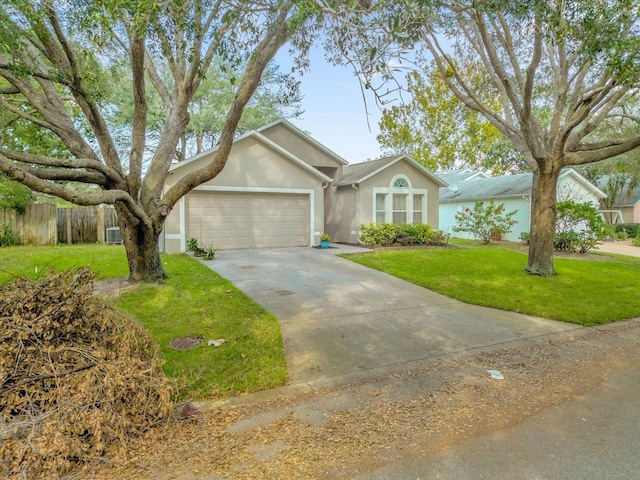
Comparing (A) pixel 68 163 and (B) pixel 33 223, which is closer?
(A) pixel 68 163

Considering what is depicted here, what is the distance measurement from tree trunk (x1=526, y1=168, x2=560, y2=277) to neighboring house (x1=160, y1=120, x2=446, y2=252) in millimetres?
7595

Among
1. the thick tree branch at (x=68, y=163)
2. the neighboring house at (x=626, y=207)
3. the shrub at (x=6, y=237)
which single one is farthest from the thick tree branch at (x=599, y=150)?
the neighboring house at (x=626, y=207)

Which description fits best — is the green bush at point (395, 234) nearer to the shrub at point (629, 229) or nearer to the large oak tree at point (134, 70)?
the large oak tree at point (134, 70)

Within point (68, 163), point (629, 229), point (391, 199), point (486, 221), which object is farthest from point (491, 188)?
point (68, 163)

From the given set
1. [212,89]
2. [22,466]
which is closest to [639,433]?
[22,466]

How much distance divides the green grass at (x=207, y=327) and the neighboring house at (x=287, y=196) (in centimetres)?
426

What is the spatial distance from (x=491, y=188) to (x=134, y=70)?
21177mm

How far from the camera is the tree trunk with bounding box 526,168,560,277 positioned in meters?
9.74

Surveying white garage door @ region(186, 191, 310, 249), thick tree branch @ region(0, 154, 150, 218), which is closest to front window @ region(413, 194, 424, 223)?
white garage door @ region(186, 191, 310, 249)

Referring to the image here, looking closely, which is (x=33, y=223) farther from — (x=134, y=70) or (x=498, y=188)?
(x=498, y=188)

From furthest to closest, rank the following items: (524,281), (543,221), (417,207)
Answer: (417,207) → (543,221) → (524,281)

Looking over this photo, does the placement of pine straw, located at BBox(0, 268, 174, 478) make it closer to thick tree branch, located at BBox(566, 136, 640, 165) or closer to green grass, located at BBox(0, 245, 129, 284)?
green grass, located at BBox(0, 245, 129, 284)

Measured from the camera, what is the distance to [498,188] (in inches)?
893

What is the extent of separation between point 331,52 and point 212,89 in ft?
63.4
